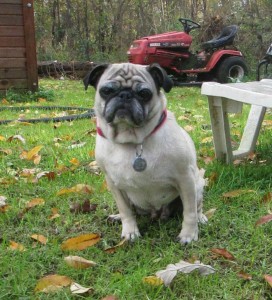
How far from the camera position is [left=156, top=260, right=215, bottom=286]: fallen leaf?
175 centimetres

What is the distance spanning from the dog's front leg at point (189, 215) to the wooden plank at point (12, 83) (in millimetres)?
5856

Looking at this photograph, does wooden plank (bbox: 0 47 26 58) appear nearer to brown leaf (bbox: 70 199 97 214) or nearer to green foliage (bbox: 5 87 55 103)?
green foliage (bbox: 5 87 55 103)

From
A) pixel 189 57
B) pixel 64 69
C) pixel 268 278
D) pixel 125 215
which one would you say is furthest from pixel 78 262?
pixel 64 69

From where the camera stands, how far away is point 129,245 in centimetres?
214

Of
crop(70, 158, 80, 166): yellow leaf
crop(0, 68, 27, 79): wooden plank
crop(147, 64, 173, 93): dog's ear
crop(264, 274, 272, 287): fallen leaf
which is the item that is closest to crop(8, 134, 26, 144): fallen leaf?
crop(70, 158, 80, 166): yellow leaf

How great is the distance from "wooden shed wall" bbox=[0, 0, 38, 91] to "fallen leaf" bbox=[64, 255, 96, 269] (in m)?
5.91

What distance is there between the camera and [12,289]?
1.76 m

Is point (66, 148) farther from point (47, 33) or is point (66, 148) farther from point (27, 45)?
point (47, 33)

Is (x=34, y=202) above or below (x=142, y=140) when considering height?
below

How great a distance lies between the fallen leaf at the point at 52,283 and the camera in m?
1.74

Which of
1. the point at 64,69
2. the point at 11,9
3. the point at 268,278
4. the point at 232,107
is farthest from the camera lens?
the point at 64,69

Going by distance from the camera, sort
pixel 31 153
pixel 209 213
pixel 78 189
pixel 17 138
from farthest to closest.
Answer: pixel 17 138, pixel 31 153, pixel 78 189, pixel 209 213

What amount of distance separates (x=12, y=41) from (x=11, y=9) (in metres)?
0.51

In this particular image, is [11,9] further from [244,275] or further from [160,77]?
[244,275]
